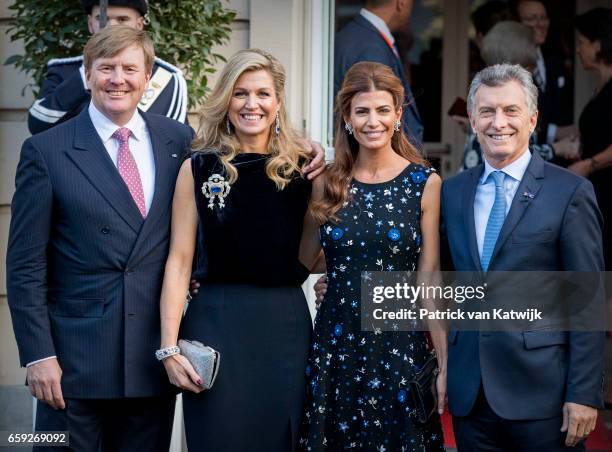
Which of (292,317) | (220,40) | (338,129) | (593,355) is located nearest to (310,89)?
(220,40)

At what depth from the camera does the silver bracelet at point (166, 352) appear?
400 centimetres

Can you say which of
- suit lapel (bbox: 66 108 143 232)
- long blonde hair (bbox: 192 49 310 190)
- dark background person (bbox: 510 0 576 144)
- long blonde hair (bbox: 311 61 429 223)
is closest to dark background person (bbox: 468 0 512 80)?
dark background person (bbox: 510 0 576 144)

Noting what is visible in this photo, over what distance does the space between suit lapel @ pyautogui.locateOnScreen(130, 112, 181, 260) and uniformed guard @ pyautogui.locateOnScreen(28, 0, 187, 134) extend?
63 centimetres

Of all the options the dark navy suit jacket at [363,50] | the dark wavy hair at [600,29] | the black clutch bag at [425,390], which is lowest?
the black clutch bag at [425,390]

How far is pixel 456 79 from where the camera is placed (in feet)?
28.9

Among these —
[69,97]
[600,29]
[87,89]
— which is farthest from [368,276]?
[600,29]

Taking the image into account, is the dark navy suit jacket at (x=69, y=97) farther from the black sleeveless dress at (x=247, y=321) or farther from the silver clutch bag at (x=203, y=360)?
the silver clutch bag at (x=203, y=360)

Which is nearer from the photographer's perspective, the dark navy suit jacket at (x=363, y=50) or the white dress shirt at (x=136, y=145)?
the white dress shirt at (x=136, y=145)

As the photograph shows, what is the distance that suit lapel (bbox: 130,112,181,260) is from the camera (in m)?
4.05

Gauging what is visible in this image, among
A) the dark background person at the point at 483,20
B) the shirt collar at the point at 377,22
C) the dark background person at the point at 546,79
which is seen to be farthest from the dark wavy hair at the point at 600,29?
the shirt collar at the point at 377,22

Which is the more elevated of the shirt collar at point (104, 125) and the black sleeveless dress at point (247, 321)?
the shirt collar at point (104, 125)

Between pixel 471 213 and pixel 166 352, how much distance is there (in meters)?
1.23

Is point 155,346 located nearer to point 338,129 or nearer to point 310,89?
point 338,129

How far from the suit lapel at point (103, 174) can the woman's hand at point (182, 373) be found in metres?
0.51
